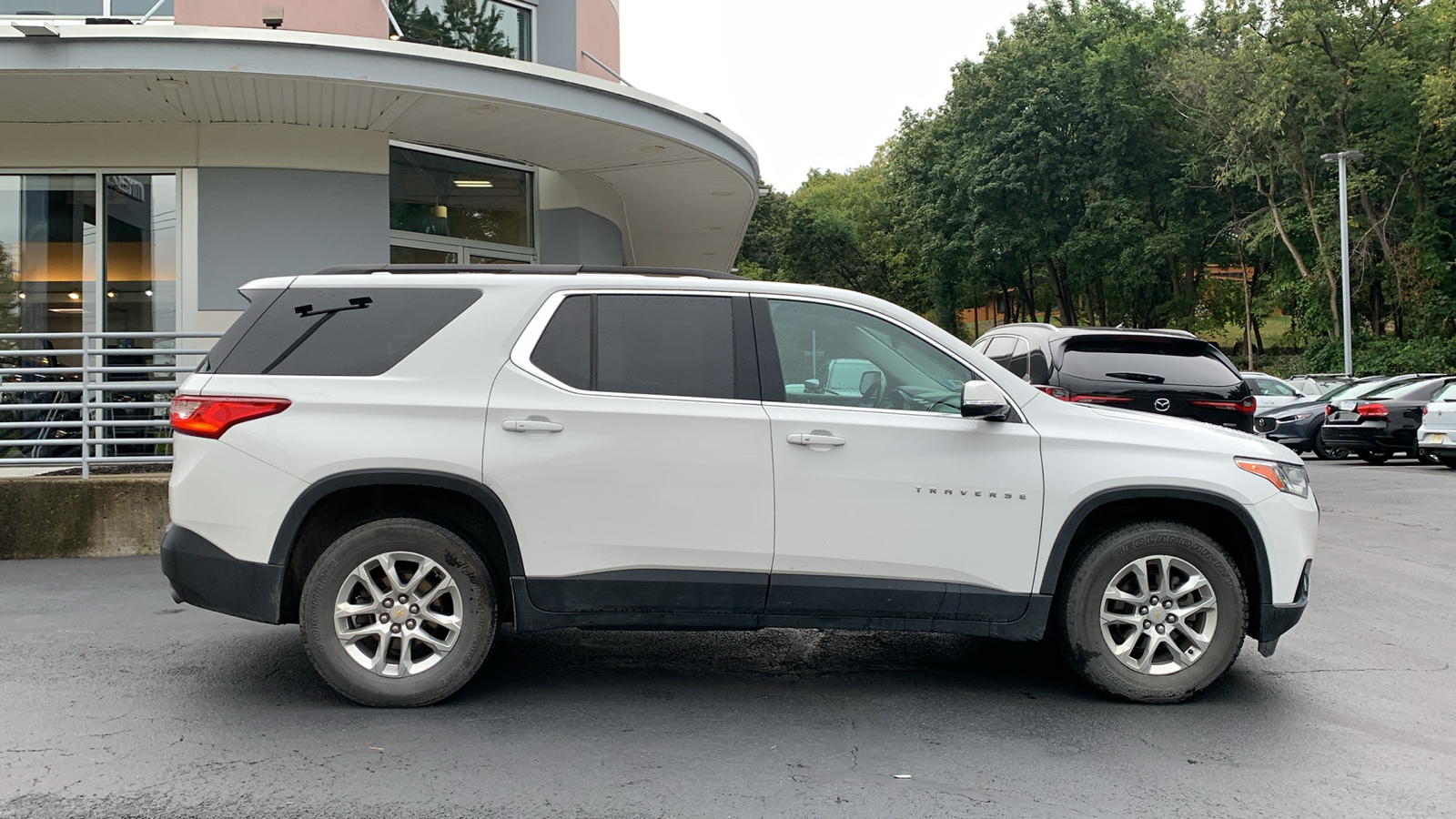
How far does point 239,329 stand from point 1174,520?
410cm

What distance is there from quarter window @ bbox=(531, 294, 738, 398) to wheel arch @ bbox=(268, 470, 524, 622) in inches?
25.1

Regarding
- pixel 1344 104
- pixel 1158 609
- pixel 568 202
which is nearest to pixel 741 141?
pixel 568 202

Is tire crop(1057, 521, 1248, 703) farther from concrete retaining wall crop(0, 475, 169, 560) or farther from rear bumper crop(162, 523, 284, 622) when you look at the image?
concrete retaining wall crop(0, 475, 169, 560)

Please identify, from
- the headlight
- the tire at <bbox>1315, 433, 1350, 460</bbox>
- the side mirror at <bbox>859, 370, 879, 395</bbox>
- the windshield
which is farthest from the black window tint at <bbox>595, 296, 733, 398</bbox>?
the tire at <bbox>1315, 433, 1350, 460</bbox>

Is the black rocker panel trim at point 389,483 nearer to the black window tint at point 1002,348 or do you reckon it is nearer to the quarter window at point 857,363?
the quarter window at point 857,363

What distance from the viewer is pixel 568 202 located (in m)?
14.7

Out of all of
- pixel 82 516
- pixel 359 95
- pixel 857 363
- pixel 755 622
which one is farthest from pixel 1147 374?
pixel 82 516

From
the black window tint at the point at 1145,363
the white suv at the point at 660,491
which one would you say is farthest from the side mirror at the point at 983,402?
the black window tint at the point at 1145,363

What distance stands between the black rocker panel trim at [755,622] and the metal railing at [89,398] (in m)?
3.86

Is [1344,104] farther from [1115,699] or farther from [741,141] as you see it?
[1115,699]

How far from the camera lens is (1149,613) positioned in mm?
4727

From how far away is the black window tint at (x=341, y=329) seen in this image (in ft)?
15.3

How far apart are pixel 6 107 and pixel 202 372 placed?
845 centimetres

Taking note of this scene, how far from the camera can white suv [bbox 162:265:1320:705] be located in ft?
14.9
